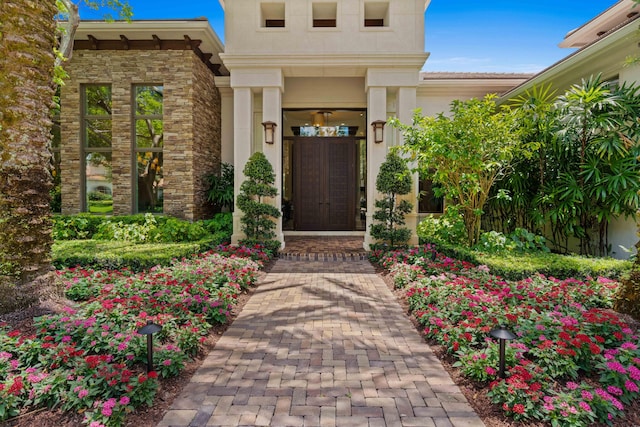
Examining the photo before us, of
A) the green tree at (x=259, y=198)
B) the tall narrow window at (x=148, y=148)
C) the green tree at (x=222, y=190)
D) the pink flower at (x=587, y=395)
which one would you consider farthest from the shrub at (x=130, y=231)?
the pink flower at (x=587, y=395)

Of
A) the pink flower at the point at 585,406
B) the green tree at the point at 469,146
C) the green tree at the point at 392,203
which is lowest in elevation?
the pink flower at the point at 585,406

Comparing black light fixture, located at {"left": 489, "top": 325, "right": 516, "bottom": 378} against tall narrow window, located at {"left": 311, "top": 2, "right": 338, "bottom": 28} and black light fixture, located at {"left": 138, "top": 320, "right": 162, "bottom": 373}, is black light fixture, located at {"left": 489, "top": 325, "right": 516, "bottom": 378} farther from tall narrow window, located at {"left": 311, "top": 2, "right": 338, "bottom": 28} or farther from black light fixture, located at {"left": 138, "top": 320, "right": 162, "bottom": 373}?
tall narrow window, located at {"left": 311, "top": 2, "right": 338, "bottom": 28}

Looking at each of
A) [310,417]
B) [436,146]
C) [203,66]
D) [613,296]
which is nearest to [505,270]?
[613,296]

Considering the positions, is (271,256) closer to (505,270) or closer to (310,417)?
(505,270)

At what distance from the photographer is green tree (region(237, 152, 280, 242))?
805 centimetres

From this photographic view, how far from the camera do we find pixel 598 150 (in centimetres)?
609

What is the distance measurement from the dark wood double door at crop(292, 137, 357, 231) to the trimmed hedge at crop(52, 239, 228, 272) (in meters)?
3.75

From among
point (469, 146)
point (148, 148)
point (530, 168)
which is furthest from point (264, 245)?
point (530, 168)

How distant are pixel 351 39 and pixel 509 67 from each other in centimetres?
673

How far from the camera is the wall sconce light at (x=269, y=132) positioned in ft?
27.4

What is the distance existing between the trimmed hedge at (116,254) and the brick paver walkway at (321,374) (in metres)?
2.46

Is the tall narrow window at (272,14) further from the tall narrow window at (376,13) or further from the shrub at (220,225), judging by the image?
the shrub at (220,225)

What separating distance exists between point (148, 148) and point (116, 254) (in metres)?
4.28

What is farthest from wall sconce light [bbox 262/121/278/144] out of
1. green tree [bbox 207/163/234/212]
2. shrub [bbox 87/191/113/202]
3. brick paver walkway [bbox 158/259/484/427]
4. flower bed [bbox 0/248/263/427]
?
shrub [bbox 87/191/113/202]
